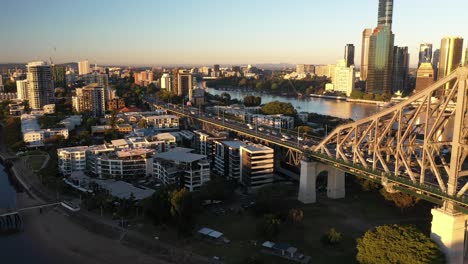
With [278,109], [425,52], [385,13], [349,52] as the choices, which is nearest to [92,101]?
[278,109]

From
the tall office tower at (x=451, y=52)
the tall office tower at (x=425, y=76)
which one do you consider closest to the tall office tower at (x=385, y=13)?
the tall office tower at (x=451, y=52)

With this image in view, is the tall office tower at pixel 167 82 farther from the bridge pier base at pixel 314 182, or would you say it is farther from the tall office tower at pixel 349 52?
the tall office tower at pixel 349 52

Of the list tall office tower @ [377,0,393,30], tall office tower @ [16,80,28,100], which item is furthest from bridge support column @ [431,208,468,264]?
tall office tower @ [377,0,393,30]

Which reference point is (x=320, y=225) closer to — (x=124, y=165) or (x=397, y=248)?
(x=397, y=248)

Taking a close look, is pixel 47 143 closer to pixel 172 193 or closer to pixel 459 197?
pixel 172 193

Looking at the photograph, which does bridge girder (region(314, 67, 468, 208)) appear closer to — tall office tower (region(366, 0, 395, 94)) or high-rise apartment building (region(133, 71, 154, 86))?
tall office tower (region(366, 0, 395, 94))

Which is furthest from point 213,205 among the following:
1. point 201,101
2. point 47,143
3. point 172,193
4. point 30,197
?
point 201,101
